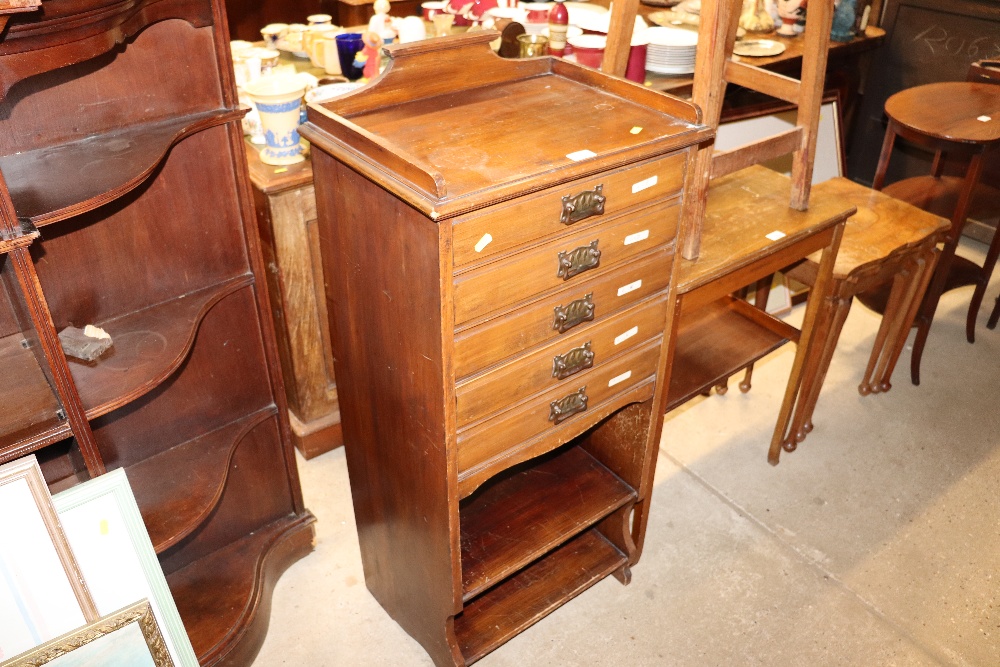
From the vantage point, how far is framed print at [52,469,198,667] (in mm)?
1589

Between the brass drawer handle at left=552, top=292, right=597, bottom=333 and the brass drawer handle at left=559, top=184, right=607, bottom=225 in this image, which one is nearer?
the brass drawer handle at left=559, top=184, right=607, bottom=225

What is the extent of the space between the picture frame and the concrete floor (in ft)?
1.74

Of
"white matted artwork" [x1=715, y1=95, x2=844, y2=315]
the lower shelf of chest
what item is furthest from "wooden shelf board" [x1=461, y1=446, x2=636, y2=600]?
"white matted artwork" [x1=715, y1=95, x2=844, y2=315]

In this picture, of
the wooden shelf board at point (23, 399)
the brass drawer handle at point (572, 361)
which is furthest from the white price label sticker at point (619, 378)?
the wooden shelf board at point (23, 399)

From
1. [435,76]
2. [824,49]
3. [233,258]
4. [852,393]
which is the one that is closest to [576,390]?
[435,76]

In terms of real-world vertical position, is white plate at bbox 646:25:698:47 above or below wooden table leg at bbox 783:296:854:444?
above

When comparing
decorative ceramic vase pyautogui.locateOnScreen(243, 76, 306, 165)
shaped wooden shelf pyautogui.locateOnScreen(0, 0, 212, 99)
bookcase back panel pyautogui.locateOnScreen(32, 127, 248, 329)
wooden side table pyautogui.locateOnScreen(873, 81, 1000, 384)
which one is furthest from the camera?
wooden side table pyautogui.locateOnScreen(873, 81, 1000, 384)

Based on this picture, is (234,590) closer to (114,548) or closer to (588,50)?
(114,548)

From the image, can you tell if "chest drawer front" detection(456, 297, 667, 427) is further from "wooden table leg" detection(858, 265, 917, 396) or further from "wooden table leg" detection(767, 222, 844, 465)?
"wooden table leg" detection(858, 265, 917, 396)

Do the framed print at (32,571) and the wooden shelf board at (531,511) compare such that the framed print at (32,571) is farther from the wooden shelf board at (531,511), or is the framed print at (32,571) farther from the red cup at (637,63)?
the red cup at (637,63)

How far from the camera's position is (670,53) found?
285 cm

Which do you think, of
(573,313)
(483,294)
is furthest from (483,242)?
(573,313)

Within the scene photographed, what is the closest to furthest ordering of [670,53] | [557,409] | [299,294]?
1. [557,409]
2. [299,294]
3. [670,53]

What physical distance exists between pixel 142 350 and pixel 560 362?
35.5 inches
